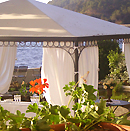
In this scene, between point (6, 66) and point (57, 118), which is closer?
point (57, 118)

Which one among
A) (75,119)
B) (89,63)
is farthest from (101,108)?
(89,63)

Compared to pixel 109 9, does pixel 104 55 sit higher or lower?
lower

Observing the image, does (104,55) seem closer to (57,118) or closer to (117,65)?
(117,65)

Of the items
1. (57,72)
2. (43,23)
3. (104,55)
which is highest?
(43,23)

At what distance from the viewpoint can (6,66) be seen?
609 centimetres

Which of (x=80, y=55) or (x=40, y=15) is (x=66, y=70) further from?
(x=40, y=15)

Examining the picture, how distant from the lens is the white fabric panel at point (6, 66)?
606 cm

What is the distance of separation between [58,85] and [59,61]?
1.83 feet

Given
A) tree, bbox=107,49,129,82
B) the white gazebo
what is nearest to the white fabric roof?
the white gazebo

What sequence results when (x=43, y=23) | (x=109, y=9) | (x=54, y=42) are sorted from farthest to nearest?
(x=109, y=9) → (x=43, y=23) → (x=54, y=42)

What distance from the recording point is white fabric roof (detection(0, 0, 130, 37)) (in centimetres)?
561

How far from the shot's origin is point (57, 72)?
5.75m

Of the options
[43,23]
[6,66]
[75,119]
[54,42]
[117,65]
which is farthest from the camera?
[117,65]

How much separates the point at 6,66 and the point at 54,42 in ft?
4.46
